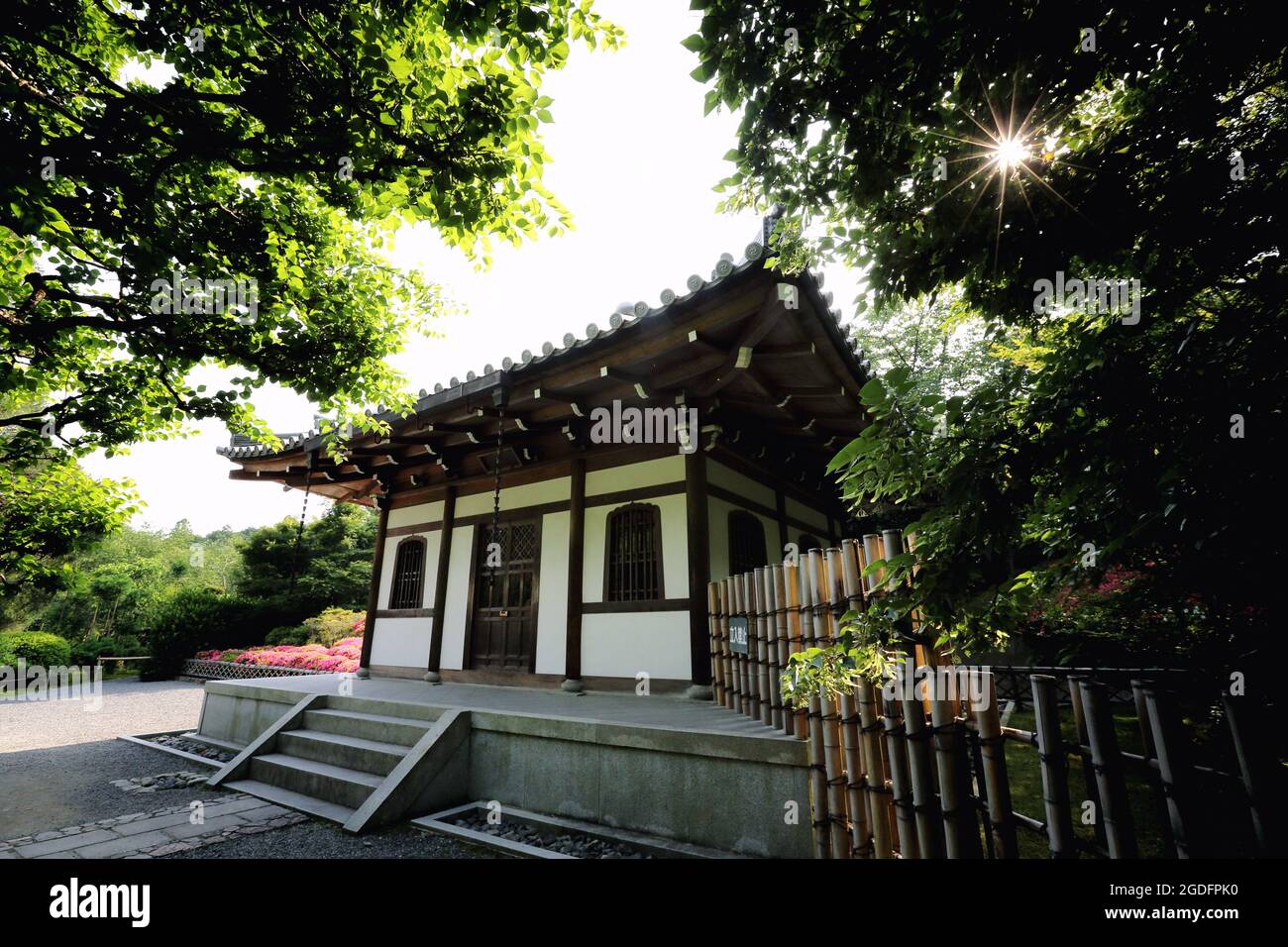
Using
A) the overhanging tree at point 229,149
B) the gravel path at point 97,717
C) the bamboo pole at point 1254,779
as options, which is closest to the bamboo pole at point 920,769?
the bamboo pole at point 1254,779

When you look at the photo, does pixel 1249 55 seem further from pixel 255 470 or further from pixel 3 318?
pixel 255 470

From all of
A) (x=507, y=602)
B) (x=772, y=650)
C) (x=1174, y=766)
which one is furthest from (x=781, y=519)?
(x=1174, y=766)

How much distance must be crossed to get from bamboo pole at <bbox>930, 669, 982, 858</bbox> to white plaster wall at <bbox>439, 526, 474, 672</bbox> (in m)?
7.84

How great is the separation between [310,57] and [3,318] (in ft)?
11.0

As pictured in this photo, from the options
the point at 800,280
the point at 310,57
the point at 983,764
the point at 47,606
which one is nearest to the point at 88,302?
the point at 310,57

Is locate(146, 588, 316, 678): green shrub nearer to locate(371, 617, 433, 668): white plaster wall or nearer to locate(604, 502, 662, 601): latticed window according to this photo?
locate(371, 617, 433, 668): white plaster wall

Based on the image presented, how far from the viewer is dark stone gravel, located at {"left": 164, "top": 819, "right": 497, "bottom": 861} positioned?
3.94m

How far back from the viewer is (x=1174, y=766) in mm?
1593

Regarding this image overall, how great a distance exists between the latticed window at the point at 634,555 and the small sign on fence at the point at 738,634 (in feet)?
6.87

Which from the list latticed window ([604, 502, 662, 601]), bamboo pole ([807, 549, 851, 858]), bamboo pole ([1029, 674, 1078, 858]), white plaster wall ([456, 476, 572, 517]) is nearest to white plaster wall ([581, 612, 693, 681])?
latticed window ([604, 502, 662, 601])

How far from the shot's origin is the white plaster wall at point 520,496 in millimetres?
8320

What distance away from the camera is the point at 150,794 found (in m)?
5.67

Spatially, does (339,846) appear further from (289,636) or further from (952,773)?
(289,636)

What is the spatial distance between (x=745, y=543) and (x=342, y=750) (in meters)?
5.66
